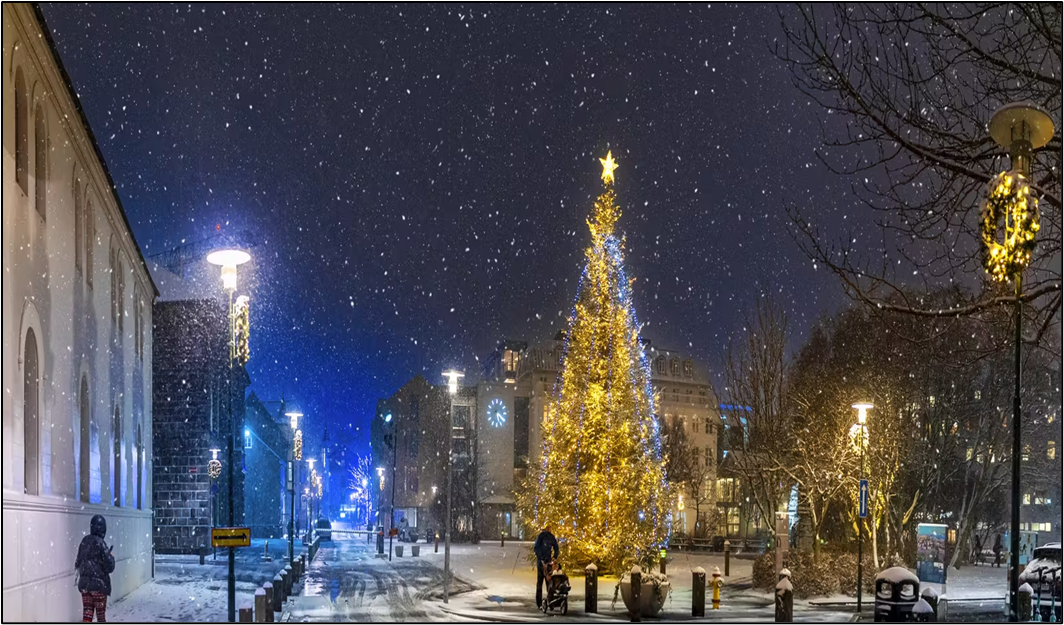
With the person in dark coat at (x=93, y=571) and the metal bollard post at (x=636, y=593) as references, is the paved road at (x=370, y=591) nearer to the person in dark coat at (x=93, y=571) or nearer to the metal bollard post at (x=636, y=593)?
the metal bollard post at (x=636, y=593)

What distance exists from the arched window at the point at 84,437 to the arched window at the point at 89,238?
200 cm

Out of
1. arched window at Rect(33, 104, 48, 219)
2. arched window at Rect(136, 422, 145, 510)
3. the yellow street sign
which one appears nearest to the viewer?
arched window at Rect(33, 104, 48, 219)

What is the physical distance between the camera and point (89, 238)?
2047 centimetres

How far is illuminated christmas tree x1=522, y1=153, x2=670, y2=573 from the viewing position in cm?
3053

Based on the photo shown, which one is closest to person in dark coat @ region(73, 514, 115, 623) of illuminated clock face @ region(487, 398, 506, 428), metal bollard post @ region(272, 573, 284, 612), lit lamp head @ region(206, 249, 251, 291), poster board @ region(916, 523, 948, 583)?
lit lamp head @ region(206, 249, 251, 291)

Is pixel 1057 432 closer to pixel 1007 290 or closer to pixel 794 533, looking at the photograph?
pixel 794 533

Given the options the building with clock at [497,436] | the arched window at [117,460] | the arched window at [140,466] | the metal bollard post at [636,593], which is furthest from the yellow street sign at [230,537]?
the building with clock at [497,436]

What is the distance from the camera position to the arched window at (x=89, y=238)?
786 inches

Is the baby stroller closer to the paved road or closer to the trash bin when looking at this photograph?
the paved road

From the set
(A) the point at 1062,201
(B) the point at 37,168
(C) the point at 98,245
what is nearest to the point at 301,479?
(C) the point at 98,245

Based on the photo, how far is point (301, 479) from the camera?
91.5 meters

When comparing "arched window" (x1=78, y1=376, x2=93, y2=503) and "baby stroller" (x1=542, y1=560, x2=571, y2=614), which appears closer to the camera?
"arched window" (x1=78, y1=376, x2=93, y2=503)

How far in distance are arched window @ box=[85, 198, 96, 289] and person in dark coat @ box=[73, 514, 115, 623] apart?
5.88 m

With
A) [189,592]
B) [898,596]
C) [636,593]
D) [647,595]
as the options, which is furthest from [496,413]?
[898,596]
